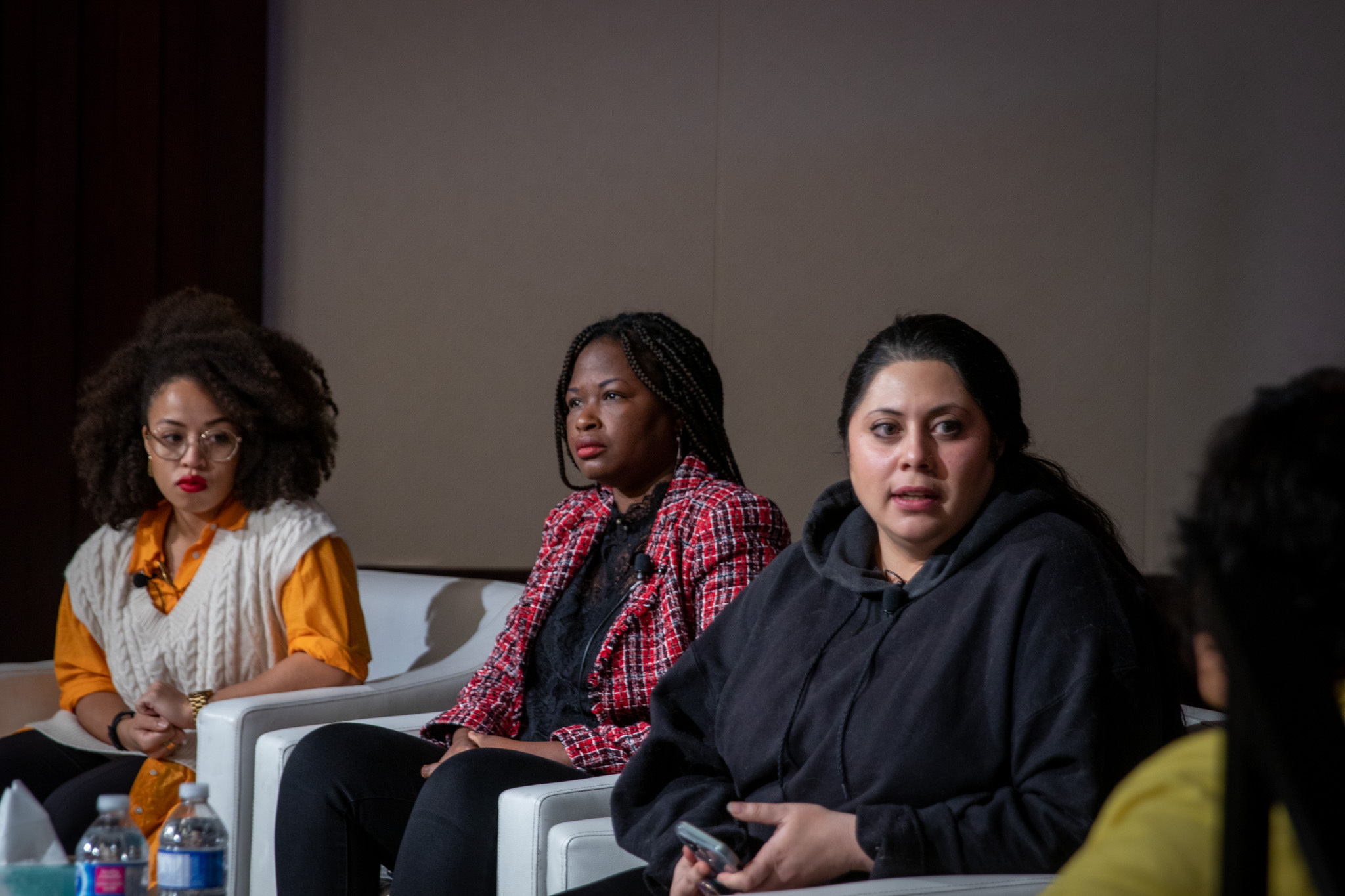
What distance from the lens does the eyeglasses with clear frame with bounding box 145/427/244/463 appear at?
2.46 meters

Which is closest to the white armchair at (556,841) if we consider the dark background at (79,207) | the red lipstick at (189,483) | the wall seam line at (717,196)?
the red lipstick at (189,483)

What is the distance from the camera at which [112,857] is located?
148cm

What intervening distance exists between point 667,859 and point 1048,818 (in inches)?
18.8

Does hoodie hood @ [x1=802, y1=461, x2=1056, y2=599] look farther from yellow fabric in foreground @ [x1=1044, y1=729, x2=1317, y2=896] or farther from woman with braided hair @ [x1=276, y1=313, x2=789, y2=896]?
yellow fabric in foreground @ [x1=1044, y1=729, x2=1317, y2=896]

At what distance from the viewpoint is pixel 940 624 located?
1.48 m

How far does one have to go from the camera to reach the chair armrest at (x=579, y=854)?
165cm

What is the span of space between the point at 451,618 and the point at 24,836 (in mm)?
1287

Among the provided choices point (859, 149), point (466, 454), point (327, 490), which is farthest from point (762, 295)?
point (327, 490)

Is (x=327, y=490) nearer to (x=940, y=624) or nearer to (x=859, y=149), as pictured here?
(x=859, y=149)

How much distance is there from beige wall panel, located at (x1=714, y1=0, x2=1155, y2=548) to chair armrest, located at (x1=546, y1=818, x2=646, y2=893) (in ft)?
6.76

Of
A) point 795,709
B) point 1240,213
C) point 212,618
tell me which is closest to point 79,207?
point 212,618

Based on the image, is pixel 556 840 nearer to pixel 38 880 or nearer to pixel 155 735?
pixel 38 880

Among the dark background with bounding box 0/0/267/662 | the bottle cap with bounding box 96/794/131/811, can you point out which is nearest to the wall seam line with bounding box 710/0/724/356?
the dark background with bounding box 0/0/267/662

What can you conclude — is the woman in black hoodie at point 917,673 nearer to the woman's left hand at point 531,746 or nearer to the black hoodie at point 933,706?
the black hoodie at point 933,706
